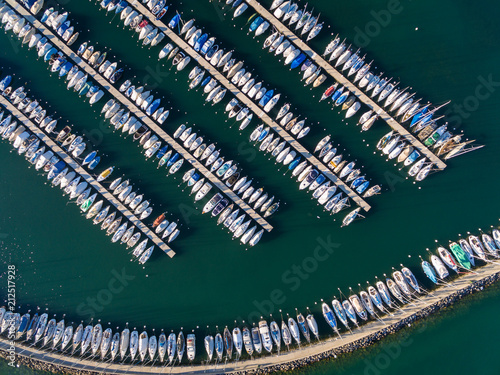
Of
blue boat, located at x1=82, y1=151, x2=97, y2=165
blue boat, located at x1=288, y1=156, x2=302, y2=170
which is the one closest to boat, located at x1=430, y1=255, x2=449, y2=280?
blue boat, located at x1=288, y1=156, x2=302, y2=170

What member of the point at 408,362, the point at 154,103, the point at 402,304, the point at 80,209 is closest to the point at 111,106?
the point at 154,103

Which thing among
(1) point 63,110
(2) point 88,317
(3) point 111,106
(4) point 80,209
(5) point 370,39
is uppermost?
(5) point 370,39

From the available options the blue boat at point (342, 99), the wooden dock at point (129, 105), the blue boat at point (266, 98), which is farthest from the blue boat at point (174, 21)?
the blue boat at point (342, 99)

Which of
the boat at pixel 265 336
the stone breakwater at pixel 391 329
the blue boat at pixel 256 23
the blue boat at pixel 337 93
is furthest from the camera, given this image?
the stone breakwater at pixel 391 329

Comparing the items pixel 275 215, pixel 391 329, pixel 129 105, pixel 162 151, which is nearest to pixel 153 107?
pixel 129 105

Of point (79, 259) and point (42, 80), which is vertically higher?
point (42, 80)

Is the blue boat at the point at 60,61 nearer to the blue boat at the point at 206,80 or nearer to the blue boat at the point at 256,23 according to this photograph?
the blue boat at the point at 206,80

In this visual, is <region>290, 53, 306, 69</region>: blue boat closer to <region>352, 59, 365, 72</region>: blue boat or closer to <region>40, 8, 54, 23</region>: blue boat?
<region>352, 59, 365, 72</region>: blue boat

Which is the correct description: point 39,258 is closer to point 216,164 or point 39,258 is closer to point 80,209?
point 80,209
